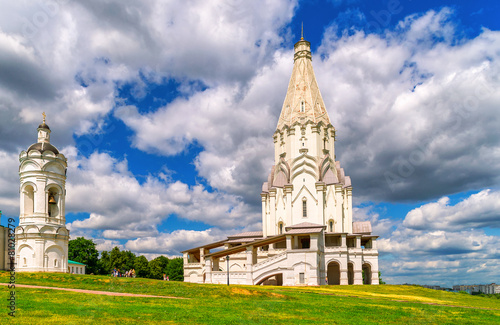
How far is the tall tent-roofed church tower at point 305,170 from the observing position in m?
58.4

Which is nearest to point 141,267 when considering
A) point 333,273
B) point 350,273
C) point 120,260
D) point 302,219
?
point 120,260

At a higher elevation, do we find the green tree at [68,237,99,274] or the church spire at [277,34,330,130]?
the church spire at [277,34,330,130]

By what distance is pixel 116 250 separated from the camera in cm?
7862

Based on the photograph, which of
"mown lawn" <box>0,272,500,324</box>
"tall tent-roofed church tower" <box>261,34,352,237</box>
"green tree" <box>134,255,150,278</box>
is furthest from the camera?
"green tree" <box>134,255,150,278</box>

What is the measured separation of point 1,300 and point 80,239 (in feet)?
193

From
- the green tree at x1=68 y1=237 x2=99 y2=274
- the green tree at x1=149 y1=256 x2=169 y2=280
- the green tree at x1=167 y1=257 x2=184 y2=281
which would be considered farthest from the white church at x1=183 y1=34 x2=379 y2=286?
the green tree at x1=167 y1=257 x2=184 y2=281

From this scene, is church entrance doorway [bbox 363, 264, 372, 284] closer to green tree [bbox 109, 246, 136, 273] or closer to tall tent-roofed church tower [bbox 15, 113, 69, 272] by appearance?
tall tent-roofed church tower [bbox 15, 113, 69, 272]

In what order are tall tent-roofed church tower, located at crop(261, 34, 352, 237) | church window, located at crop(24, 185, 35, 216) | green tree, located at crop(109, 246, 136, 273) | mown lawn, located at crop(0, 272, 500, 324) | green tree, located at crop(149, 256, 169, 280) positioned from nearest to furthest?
mown lawn, located at crop(0, 272, 500, 324) < church window, located at crop(24, 185, 35, 216) < tall tent-roofed church tower, located at crop(261, 34, 352, 237) < green tree, located at crop(109, 246, 136, 273) < green tree, located at crop(149, 256, 169, 280)

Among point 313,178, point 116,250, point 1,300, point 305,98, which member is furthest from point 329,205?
point 1,300

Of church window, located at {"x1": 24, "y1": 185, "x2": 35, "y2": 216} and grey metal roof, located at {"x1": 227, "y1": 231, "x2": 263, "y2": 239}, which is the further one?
grey metal roof, located at {"x1": 227, "y1": 231, "x2": 263, "y2": 239}

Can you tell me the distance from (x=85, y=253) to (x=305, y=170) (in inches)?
1549

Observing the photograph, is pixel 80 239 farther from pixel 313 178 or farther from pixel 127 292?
pixel 127 292

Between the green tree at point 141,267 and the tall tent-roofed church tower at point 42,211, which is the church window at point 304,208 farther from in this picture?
the green tree at point 141,267

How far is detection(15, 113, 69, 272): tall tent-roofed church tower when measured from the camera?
39625mm
